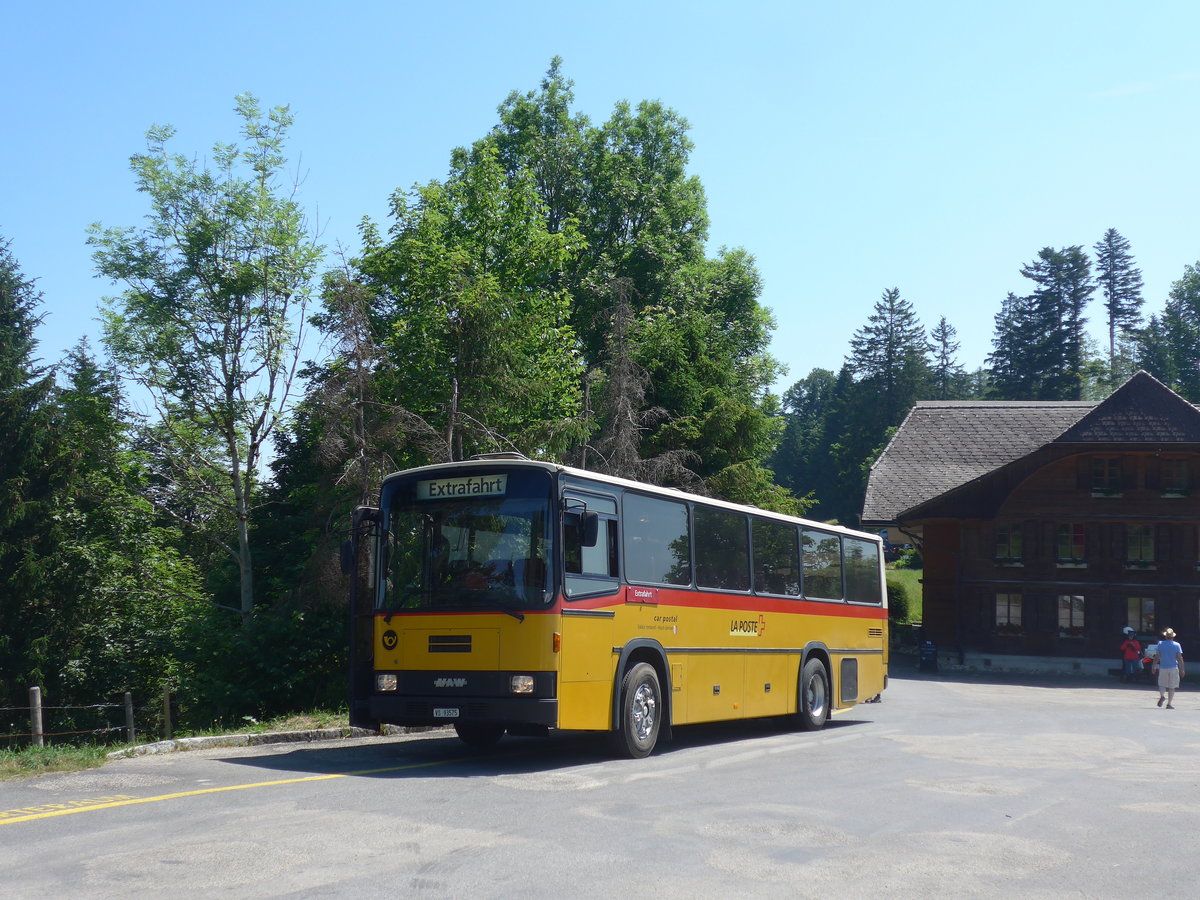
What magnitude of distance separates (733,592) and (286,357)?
17.1 metres

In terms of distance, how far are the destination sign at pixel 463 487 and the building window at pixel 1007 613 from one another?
3665 cm

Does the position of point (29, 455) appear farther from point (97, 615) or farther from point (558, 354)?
point (558, 354)

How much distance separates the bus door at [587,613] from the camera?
12.2 meters

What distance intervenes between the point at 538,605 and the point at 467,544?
41.9 inches

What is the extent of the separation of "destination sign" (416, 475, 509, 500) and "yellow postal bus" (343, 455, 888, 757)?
0.05ft

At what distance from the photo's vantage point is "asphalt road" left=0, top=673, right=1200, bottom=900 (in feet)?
22.7

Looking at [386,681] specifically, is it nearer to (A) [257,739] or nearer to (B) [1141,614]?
(A) [257,739]

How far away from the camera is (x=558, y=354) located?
113ft

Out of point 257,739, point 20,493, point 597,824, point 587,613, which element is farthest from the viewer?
point 20,493

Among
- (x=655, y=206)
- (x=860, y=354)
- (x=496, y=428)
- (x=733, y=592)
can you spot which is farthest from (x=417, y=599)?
(x=860, y=354)

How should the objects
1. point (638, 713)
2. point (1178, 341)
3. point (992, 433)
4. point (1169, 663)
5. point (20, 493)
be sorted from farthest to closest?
1. point (1178, 341)
2. point (992, 433)
3. point (20, 493)
4. point (1169, 663)
5. point (638, 713)

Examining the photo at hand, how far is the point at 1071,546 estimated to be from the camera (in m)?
44.4

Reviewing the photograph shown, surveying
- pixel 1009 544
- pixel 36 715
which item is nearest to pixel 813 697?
pixel 36 715

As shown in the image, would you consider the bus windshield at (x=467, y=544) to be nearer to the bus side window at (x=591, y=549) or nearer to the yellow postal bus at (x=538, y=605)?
the yellow postal bus at (x=538, y=605)
